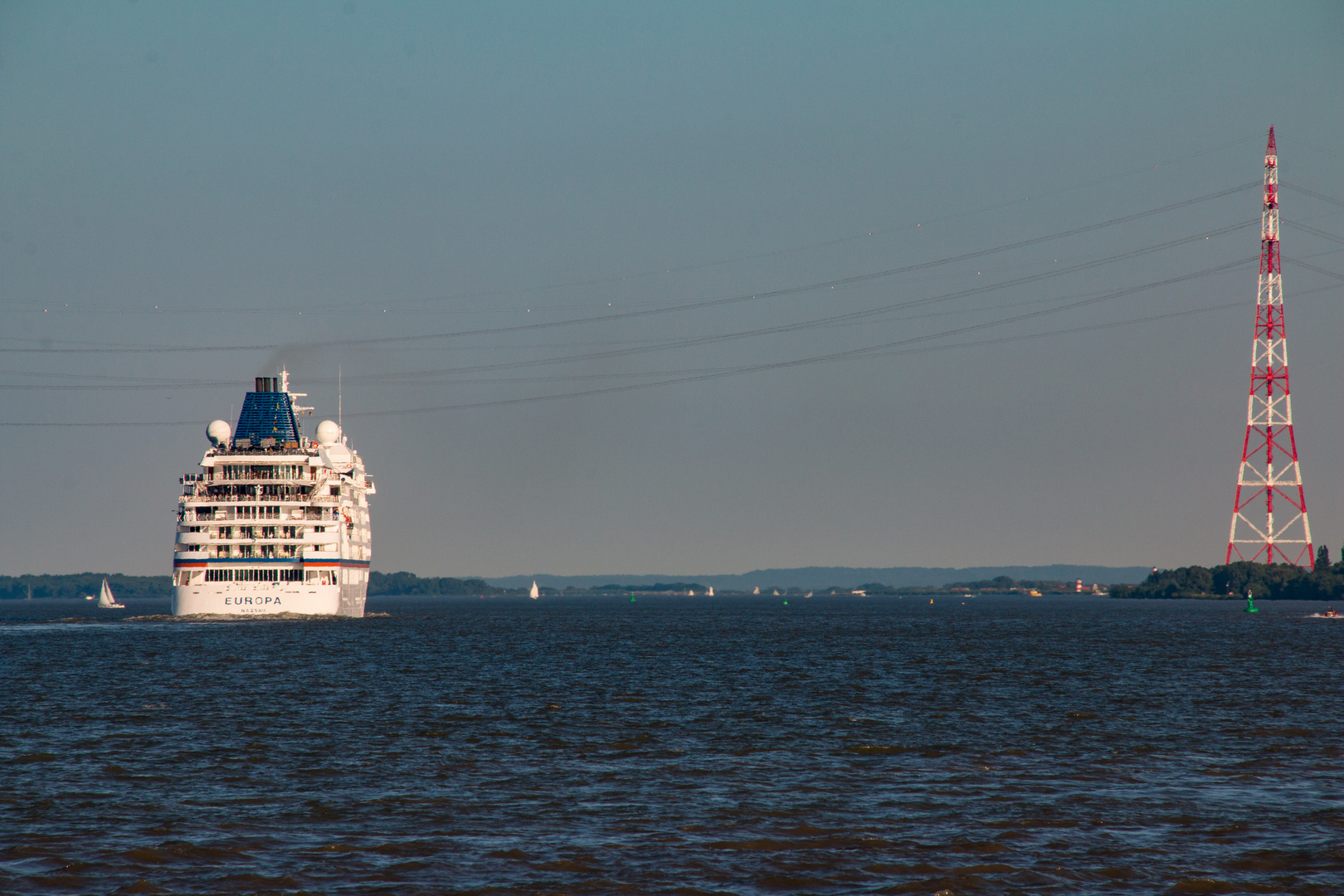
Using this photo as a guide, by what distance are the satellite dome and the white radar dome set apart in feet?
57.0

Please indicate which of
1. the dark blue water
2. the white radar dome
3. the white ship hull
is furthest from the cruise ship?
the dark blue water

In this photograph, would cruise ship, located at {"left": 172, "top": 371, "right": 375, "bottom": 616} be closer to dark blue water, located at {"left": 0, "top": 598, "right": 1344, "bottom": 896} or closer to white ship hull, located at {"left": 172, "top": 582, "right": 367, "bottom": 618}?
white ship hull, located at {"left": 172, "top": 582, "right": 367, "bottom": 618}

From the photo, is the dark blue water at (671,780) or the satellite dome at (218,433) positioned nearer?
the dark blue water at (671,780)

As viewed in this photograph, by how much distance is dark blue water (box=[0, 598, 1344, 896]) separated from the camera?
25.5m

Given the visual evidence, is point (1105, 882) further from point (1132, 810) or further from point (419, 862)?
point (419, 862)

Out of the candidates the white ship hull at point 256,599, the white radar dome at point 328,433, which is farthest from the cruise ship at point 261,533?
the white radar dome at point 328,433

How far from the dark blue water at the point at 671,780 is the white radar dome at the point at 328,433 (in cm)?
8169

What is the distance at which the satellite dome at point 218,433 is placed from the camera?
5468 inches

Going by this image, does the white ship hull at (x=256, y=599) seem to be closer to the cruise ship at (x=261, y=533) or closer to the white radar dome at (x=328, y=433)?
the cruise ship at (x=261, y=533)

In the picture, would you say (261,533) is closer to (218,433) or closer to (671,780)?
(218,433)

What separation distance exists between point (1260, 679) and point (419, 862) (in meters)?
56.2

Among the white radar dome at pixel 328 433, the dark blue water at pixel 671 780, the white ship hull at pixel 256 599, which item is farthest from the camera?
the white radar dome at pixel 328 433

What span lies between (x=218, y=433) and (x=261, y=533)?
1594cm

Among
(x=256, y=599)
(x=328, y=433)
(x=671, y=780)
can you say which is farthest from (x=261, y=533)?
(x=671, y=780)
